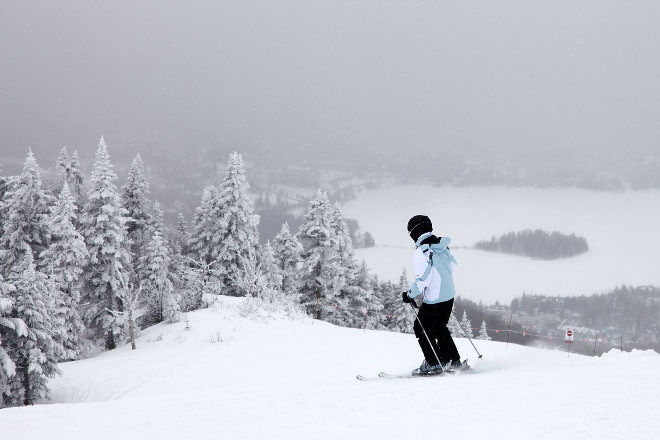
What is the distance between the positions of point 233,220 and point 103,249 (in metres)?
9.19

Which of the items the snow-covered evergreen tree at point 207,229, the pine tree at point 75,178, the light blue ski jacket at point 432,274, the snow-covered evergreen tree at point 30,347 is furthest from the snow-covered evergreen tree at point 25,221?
the light blue ski jacket at point 432,274

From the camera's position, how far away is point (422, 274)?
278 inches

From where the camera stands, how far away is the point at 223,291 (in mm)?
36438

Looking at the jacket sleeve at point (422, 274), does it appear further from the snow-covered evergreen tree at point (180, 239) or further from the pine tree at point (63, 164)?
the pine tree at point (63, 164)

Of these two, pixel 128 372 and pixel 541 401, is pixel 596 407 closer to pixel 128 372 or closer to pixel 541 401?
pixel 541 401

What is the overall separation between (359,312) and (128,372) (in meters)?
27.6

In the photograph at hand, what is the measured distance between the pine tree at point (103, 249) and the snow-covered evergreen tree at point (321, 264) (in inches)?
498

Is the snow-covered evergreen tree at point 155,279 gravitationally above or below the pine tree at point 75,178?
below

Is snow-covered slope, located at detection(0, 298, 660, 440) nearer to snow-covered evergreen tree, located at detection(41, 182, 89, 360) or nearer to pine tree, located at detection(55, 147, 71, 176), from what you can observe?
snow-covered evergreen tree, located at detection(41, 182, 89, 360)

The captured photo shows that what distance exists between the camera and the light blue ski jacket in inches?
278

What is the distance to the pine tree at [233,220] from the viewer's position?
35688mm

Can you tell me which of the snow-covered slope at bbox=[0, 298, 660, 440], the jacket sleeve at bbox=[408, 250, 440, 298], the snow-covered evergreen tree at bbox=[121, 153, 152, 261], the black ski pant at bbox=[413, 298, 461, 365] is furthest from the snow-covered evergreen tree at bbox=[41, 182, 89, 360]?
the jacket sleeve at bbox=[408, 250, 440, 298]

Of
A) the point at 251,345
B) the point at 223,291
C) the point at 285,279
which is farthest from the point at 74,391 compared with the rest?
the point at 285,279

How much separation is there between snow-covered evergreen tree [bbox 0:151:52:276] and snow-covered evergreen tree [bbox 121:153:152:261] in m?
A: 7.89
